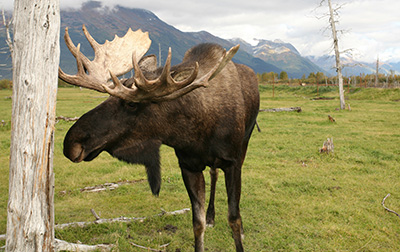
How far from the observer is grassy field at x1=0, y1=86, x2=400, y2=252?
15.0ft

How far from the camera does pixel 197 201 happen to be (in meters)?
4.26

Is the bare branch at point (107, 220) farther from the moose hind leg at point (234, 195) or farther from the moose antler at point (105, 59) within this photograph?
the moose antler at point (105, 59)

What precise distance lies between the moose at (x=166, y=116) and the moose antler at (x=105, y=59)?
11mm

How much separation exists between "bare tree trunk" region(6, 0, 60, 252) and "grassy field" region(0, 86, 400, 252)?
5.81 ft

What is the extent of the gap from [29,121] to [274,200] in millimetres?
4572

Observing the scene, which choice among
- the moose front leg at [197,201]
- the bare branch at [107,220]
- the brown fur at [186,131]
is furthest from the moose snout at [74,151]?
the bare branch at [107,220]

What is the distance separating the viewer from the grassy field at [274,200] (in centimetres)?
459

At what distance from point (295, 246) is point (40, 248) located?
126 inches

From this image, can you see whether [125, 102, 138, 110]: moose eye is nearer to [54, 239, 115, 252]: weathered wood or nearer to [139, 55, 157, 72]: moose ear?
[139, 55, 157, 72]: moose ear

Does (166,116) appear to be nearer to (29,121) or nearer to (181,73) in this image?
(181,73)

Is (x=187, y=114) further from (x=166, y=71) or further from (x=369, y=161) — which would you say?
(x=369, y=161)

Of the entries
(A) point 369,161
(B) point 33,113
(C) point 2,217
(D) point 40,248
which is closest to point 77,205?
(C) point 2,217

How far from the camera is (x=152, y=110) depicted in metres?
3.45

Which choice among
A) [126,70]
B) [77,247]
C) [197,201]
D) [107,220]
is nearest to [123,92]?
[126,70]
